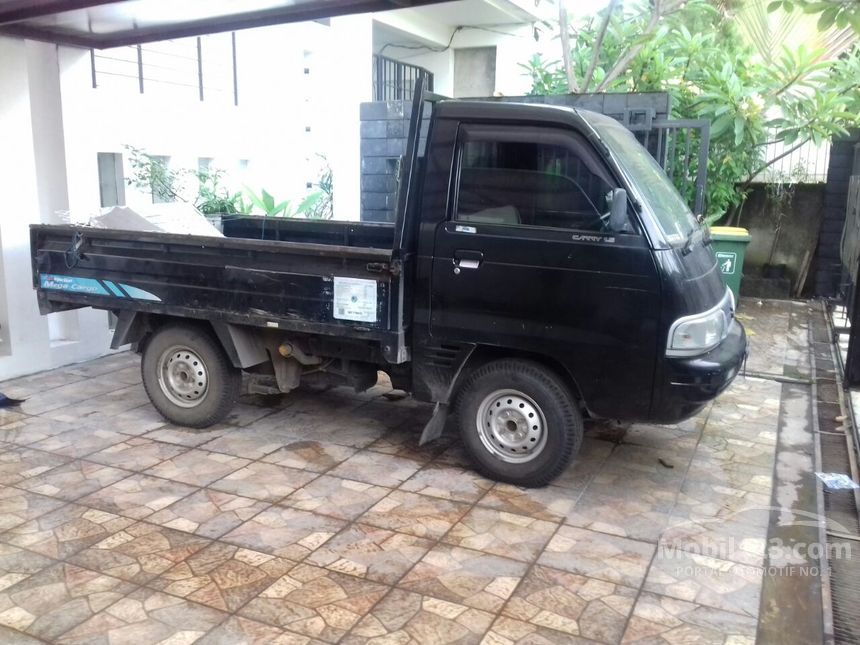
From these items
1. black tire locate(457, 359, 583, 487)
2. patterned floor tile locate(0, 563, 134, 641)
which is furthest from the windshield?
patterned floor tile locate(0, 563, 134, 641)

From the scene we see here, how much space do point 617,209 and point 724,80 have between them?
6592mm

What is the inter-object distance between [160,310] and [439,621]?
3.20 meters

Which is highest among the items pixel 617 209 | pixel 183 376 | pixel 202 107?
pixel 202 107

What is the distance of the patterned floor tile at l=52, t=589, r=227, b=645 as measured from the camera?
3229mm

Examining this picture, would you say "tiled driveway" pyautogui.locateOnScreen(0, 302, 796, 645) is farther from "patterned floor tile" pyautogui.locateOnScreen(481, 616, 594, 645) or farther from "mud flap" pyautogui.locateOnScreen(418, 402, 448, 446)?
"mud flap" pyautogui.locateOnScreen(418, 402, 448, 446)

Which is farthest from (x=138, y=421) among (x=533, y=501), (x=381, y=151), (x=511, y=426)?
(x=381, y=151)

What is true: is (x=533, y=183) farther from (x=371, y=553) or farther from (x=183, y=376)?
(x=183, y=376)

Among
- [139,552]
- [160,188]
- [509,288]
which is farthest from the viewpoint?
[160,188]

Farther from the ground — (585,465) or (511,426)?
(511,426)

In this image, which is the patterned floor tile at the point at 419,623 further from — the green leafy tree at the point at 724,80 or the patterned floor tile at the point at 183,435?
the green leafy tree at the point at 724,80

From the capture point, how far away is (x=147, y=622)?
132 inches

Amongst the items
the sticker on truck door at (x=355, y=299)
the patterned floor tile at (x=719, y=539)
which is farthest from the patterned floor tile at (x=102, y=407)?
the patterned floor tile at (x=719, y=539)

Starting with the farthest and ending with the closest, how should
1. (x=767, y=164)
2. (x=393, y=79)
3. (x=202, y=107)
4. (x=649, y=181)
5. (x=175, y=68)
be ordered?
1. (x=393, y=79)
2. (x=767, y=164)
3. (x=202, y=107)
4. (x=175, y=68)
5. (x=649, y=181)

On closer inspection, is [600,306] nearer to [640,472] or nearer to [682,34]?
[640,472]
